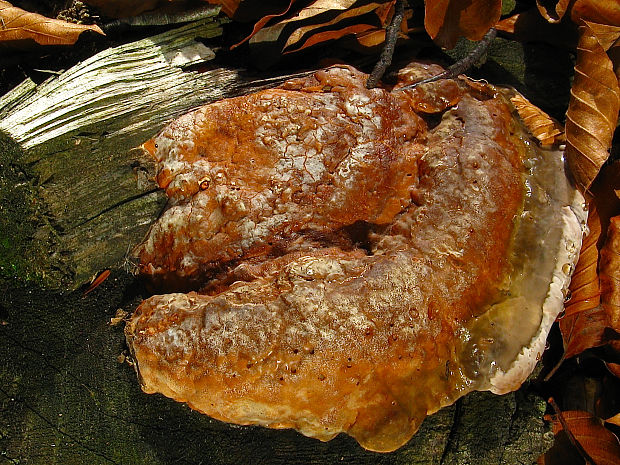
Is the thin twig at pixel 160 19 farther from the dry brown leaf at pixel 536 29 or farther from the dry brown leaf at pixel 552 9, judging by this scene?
the dry brown leaf at pixel 552 9

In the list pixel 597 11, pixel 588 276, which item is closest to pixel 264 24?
pixel 597 11

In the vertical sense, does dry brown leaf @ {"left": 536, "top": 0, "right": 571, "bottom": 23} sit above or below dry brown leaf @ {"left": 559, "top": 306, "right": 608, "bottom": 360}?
above

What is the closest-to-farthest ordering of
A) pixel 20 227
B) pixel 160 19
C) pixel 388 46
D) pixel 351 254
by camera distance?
pixel 351 254 → pixel 20 227 → pixel 388 46 → pixel 160 19

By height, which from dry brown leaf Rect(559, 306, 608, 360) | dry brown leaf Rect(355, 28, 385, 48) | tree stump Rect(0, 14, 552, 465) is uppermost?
dry brown leaf Rect(355, 28, 385, 48)

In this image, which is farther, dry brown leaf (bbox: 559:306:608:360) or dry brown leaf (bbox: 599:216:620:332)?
dry brown leaf (bbox: 559:306:608:360)

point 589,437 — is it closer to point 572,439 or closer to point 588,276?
point 572,439

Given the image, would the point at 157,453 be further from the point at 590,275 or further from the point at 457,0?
the point at 457,0

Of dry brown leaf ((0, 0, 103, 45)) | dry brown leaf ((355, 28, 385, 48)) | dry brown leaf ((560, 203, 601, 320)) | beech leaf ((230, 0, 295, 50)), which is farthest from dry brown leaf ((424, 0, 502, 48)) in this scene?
dry brown leaf ((0, 0, 103, 45))

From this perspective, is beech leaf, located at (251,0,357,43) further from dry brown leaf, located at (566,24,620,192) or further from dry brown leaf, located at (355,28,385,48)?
dry brown leaf, located at (566,24,620,192)
